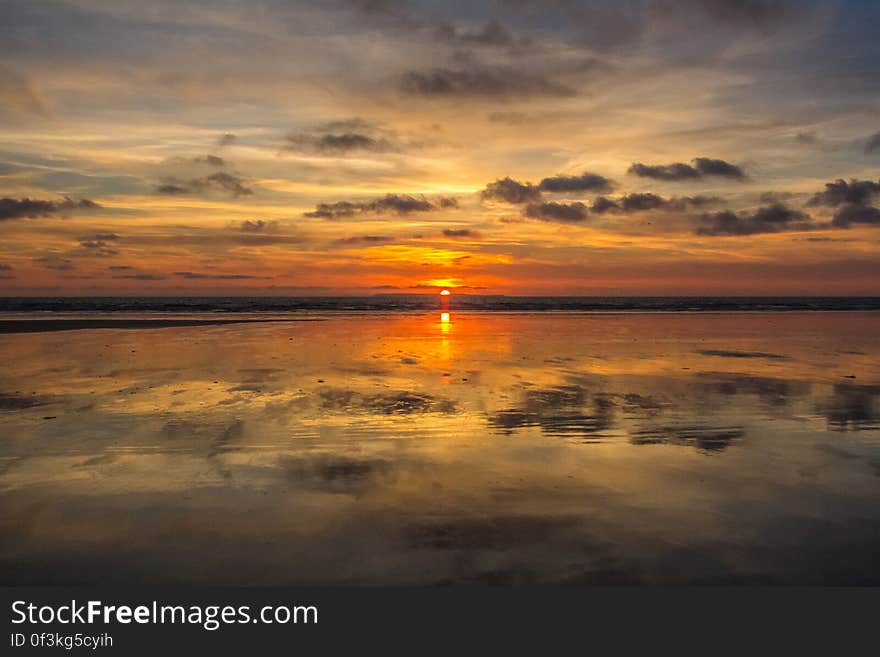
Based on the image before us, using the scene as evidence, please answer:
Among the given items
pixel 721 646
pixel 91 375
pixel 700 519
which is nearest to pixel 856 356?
pixel 700 519

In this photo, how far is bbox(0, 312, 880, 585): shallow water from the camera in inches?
233

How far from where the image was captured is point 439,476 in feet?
27.5

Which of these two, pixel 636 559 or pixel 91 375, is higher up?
pixel 636 559

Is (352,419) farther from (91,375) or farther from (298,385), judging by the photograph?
(91,375)

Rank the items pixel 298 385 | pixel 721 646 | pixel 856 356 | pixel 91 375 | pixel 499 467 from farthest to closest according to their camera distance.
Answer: pixel 856 356 < pixel 91 375 < pixel 298 385 < pixel 499 467 < pixel 721 646

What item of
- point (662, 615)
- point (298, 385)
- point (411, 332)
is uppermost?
point (662, 615)

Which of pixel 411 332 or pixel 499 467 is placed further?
pixel 411 332

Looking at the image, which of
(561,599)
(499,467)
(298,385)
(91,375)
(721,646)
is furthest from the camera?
(91,375)

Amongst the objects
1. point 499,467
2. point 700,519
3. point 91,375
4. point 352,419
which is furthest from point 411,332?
point 700,519

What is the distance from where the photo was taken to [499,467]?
879 cm

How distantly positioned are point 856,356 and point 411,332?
1967 centimetres

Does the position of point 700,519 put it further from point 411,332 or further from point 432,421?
point 411,332

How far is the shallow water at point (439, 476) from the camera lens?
233 inches

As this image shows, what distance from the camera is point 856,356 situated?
22.2 m
